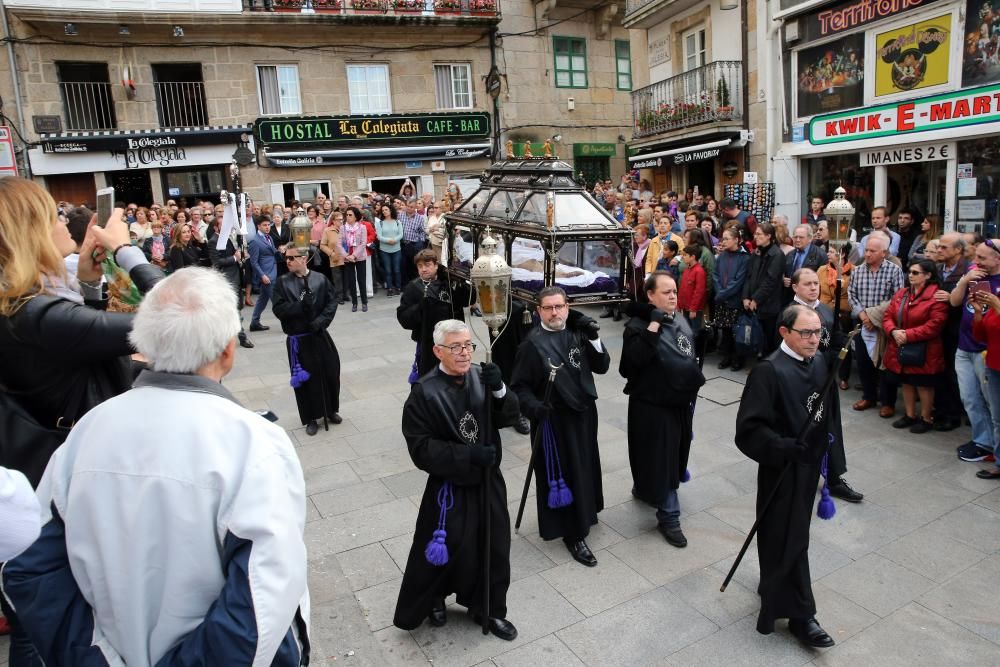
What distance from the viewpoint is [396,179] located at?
21.0m

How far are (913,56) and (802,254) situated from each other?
5934 mm

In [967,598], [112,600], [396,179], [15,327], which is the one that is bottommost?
[967,598]

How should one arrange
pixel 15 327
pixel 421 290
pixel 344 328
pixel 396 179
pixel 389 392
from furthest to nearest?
pixel 396 179, pixel 344 328, pixel 389 392, pixel 421 290, pixel 15 327

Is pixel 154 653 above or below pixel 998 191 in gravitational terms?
below

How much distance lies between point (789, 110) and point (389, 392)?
33.6ft

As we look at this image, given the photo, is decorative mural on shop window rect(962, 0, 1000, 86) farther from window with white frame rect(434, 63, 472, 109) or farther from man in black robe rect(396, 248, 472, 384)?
window with white frame rect(434, 63, 472, 109)

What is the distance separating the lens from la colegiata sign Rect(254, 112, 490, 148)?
63.2 ft

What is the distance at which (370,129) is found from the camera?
2027 centimetres

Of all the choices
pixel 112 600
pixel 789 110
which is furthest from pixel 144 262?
pixel 789 110

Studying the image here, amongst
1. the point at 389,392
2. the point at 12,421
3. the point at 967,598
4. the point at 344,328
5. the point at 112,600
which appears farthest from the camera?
the point at 344,328

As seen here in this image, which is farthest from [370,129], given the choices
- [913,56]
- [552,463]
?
[552,463]

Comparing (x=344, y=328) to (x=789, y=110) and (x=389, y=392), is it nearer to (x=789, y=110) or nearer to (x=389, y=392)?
(x=389, y=392)

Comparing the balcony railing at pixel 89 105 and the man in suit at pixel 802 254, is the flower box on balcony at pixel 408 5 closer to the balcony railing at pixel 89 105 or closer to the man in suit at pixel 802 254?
the balcony railing at pixel 89 105

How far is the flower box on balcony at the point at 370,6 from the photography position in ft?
63.2
